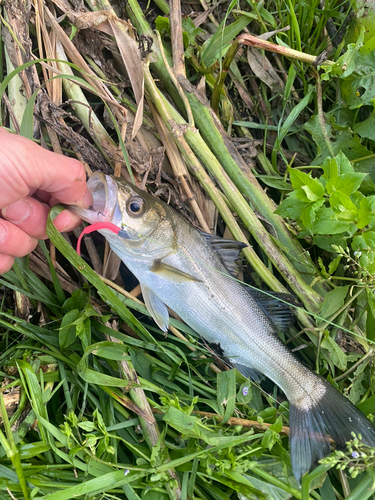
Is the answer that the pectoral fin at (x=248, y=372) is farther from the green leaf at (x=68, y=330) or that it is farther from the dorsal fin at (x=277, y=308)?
the green leaf at (x=68, y=330)

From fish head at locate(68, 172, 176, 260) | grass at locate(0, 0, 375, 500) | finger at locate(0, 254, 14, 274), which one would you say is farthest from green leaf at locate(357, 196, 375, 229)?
finger at locate(0, 254, 14, 274)

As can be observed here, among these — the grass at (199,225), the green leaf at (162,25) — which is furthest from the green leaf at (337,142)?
the green leaf at (162,25)

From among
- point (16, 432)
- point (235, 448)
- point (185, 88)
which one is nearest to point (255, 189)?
point (185, 88)

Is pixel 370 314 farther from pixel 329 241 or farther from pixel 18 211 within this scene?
pixel 18 211

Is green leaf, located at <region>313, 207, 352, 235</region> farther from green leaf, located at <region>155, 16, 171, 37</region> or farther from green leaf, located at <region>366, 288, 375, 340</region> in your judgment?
green leaf, located at <region>155, 16, 171, 37</region>

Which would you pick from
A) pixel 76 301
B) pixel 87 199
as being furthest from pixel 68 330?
pixel 87 199

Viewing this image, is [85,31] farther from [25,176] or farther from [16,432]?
[16,432]
